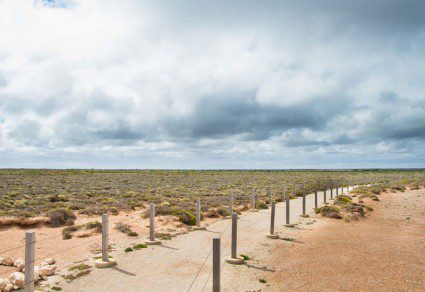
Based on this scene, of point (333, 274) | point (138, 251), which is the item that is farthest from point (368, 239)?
point (138, 251)

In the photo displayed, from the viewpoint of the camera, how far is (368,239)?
16.3 m

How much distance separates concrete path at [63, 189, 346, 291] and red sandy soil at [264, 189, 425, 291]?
1.16m

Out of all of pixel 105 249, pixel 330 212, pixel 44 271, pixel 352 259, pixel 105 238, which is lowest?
pixel 352 259

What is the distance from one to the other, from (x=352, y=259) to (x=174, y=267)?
21.4 ft

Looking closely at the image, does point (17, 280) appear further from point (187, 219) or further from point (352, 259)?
point (187, 219)

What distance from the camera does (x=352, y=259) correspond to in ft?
40.9

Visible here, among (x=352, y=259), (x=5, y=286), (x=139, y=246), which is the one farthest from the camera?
(x=139, y=246)

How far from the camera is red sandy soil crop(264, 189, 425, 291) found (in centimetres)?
978

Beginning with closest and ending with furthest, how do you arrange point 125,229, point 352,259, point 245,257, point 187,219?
point 245,257 < point 352,259 < point 125,229 < point 187,219

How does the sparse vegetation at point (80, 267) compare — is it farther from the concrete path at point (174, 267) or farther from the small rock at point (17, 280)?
the small rock at point (17, 280)

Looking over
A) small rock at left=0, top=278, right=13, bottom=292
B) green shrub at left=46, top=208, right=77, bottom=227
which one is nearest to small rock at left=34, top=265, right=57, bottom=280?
small rock at left=0, top=278, right=13, bottom=292

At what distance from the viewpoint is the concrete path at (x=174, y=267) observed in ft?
29.9

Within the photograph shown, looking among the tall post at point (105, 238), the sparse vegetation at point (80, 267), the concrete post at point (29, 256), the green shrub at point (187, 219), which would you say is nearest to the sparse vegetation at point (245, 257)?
the tall post at point (105, 238)

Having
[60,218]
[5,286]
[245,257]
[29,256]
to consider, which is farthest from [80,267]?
[60,218]
